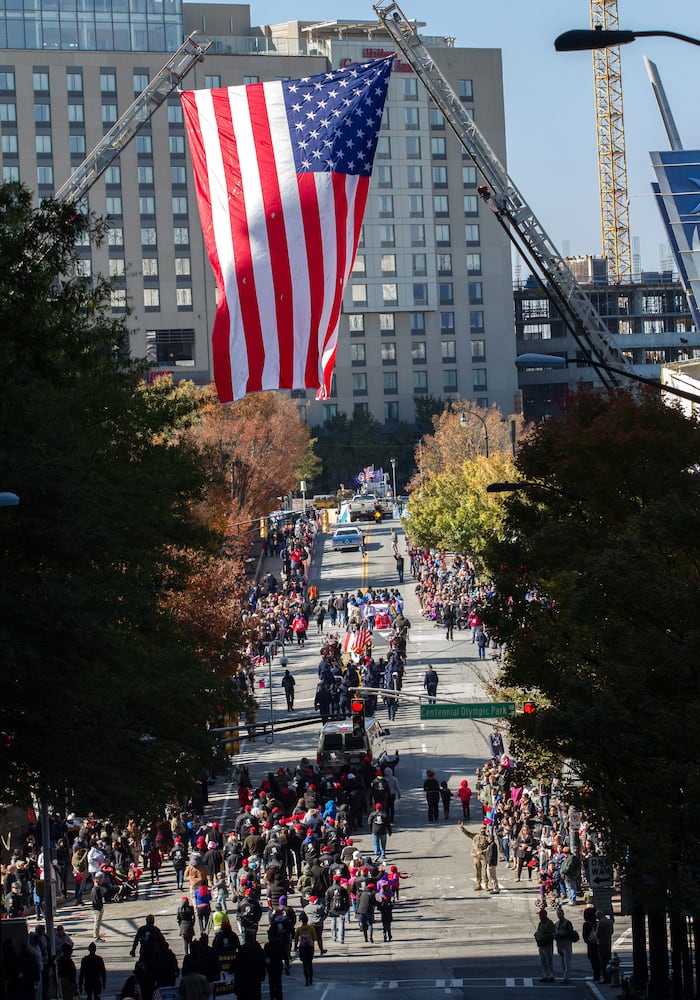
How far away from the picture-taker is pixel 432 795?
39.8 meters

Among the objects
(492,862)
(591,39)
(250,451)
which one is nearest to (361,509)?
(250,451)

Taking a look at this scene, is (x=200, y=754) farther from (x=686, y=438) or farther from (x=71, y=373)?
(x=686, y=438)

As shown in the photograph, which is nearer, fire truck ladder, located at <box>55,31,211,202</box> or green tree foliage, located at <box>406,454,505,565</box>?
fire truck ladder, located at <box>55,31,211,202</box>

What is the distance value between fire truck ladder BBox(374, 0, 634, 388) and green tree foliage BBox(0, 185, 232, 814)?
12.9m

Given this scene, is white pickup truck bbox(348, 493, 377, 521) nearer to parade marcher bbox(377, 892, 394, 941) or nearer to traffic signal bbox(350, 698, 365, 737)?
traffic signal bbox(350, 698, 365, 737)

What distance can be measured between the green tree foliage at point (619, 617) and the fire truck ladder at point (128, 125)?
29.3 m

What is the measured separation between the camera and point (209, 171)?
111 feet

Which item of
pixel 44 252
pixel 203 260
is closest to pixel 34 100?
pixel 203 260

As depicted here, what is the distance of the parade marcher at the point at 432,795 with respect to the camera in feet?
131

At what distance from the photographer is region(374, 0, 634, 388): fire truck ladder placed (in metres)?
39.2

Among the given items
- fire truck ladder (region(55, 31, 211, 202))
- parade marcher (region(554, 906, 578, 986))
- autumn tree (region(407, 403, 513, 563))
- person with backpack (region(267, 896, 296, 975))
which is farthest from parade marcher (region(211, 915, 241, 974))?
autumn tree (region(407, 403, 513, 563))

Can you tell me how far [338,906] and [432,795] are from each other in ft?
31.8

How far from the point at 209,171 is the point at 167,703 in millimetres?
15148

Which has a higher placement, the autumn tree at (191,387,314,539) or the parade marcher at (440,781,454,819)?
the autumn tree at (191,387,314,539)
